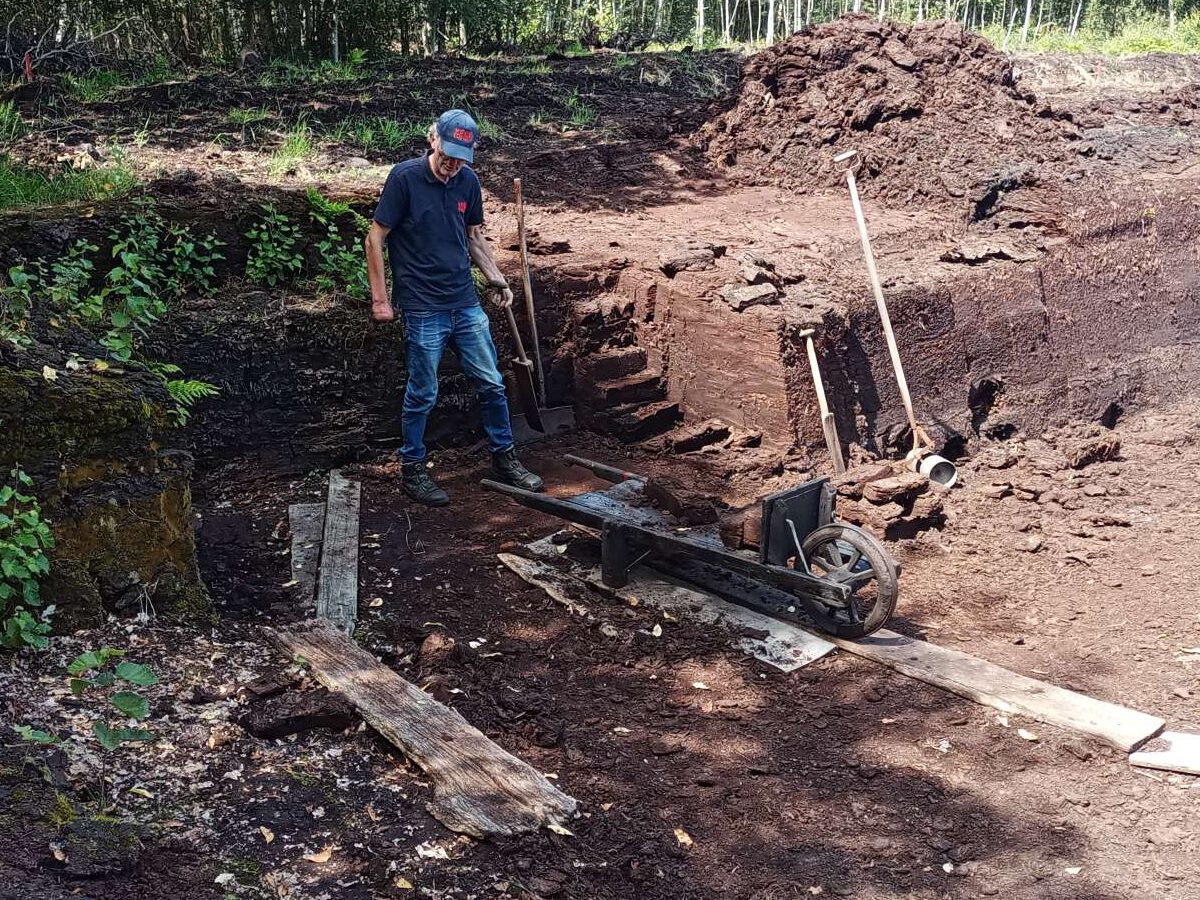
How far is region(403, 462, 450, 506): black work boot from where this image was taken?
19.4ft

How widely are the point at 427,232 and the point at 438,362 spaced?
73cm

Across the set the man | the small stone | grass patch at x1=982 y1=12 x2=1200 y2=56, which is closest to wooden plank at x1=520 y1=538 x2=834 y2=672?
the man

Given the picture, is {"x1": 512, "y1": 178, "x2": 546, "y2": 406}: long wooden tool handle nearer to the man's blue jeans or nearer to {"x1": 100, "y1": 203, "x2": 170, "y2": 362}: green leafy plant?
the man's blue jeans

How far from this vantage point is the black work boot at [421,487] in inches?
232

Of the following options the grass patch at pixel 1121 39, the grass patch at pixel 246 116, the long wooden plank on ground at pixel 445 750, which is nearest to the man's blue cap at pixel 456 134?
the long wooden plank on ground at pixel 445 750

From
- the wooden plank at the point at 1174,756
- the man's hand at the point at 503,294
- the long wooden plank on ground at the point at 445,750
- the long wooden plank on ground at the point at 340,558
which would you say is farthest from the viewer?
the man's hand at the point at 503,294

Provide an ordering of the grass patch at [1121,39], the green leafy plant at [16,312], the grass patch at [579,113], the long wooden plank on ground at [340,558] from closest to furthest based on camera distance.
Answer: the green leafy plant at [16,312] < the long wooden plank on ground at [340,558] < the grass patch at [579,113] < the grass patch at [1121,39]

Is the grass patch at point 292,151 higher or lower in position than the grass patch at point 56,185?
higher

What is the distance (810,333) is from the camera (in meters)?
6.43

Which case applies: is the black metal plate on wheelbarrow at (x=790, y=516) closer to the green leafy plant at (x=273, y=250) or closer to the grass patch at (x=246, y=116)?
the green leafy plant at (x=273, y=250)

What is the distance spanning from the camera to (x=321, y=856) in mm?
2861

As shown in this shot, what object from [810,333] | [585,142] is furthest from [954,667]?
[585,142]

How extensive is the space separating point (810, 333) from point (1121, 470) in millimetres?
2521

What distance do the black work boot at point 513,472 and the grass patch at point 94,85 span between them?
6.40m
